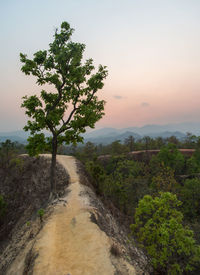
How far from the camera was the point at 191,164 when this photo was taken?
5206cm

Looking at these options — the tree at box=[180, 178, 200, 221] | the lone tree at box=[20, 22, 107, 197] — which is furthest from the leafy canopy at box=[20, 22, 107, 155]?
the tree at box=[180, 178, 200, 221]

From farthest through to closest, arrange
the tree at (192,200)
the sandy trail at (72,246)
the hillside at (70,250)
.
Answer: the tree at (192,200)
the hillside at (70,250)
the sandy trail at (72,246)

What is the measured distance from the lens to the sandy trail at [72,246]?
311 inches

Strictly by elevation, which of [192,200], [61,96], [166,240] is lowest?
[192,200]

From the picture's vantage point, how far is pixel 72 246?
31.4 ft

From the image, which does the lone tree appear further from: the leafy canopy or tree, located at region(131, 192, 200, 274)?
tree, located at region(131, 192, 200, 274)

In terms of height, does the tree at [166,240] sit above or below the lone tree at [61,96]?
below

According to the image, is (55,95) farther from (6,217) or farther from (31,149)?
(6,217)

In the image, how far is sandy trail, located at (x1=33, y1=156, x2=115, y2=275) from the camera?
25.9 feet

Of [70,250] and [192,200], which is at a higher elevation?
[70,250]

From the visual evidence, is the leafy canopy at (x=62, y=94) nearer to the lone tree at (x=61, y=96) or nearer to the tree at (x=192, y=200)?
the lone tree at (x=61, y=96)

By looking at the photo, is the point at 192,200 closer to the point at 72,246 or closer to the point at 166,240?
the point at 166,240

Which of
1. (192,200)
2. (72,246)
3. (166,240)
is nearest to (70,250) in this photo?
(72,246)

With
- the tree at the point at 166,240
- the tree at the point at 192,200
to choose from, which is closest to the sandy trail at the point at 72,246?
the tree at the point at 166,240
